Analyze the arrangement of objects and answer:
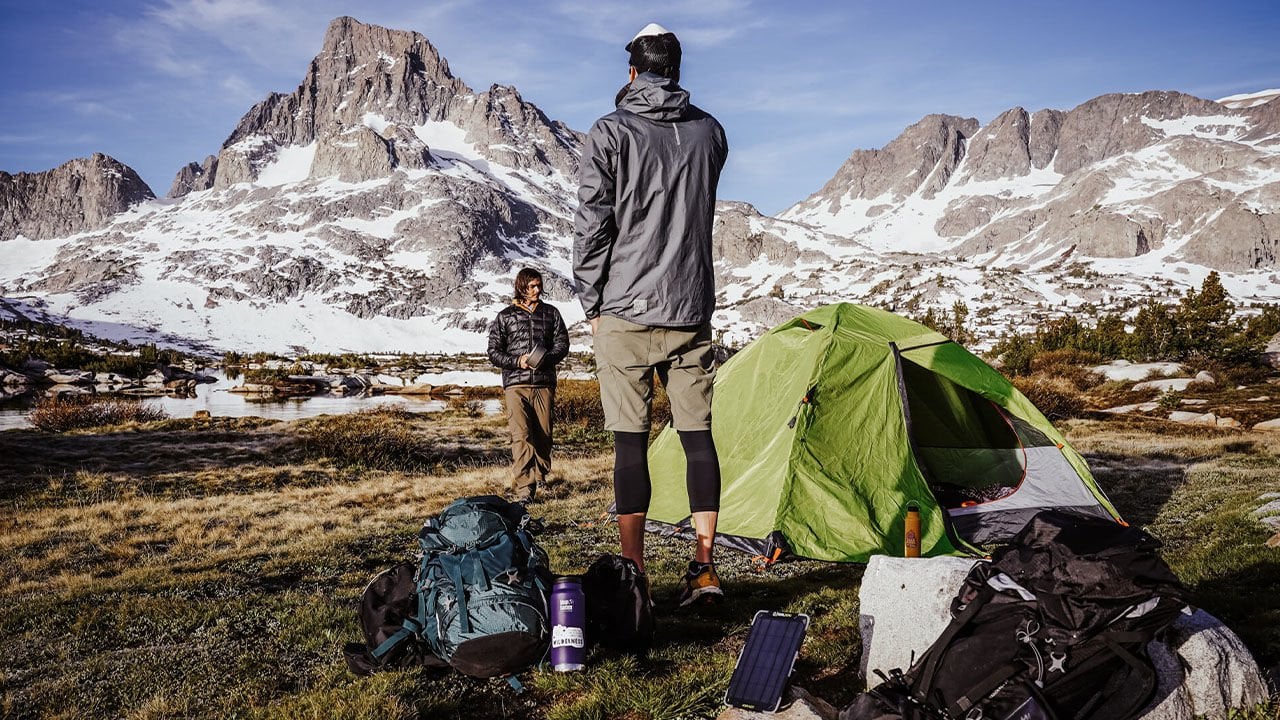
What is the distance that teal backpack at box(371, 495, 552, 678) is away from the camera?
360 cm

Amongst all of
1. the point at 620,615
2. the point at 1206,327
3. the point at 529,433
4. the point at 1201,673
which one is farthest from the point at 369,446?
the point at 1206,327

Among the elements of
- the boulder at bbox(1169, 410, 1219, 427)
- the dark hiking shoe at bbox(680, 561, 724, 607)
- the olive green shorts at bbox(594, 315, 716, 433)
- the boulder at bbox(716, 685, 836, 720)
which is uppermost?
the olive green shorts at bbox(594, 315, 716, 433)

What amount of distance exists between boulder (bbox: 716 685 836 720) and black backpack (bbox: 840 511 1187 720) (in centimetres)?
23

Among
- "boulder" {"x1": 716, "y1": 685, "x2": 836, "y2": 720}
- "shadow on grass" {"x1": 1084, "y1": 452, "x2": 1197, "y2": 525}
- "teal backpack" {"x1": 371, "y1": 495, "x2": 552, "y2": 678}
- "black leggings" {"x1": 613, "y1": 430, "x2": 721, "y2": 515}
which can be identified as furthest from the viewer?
"shadow on grass" {"x1": 1084, "y1": 452, "x2": 1197, "y2": 525}

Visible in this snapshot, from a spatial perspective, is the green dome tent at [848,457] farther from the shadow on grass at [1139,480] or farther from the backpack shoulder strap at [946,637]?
the backpack shoulder strap at [946,637]

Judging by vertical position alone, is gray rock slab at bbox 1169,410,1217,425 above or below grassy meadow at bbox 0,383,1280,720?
below

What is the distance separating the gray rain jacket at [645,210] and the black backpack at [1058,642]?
7.58 ft

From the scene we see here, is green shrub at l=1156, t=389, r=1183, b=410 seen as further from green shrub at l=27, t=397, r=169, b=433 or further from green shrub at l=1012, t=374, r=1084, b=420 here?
green shrub at l=27, t=397, r=169, b=433

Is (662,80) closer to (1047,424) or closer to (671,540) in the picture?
(671,540)

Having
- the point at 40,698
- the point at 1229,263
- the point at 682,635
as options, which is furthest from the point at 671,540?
the point at 1229,263

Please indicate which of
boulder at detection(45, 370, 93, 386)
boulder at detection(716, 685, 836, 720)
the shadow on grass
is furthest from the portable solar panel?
boulder at detection(45, 370, 93, 386)

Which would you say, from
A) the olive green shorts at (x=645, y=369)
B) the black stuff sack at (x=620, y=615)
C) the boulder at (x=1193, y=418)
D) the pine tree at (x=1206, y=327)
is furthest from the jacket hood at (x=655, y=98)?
the pine tree at (x=1206, y=327)

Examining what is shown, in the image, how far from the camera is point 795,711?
127 inches

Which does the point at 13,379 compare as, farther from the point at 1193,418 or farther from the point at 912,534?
the point at 1193,418
